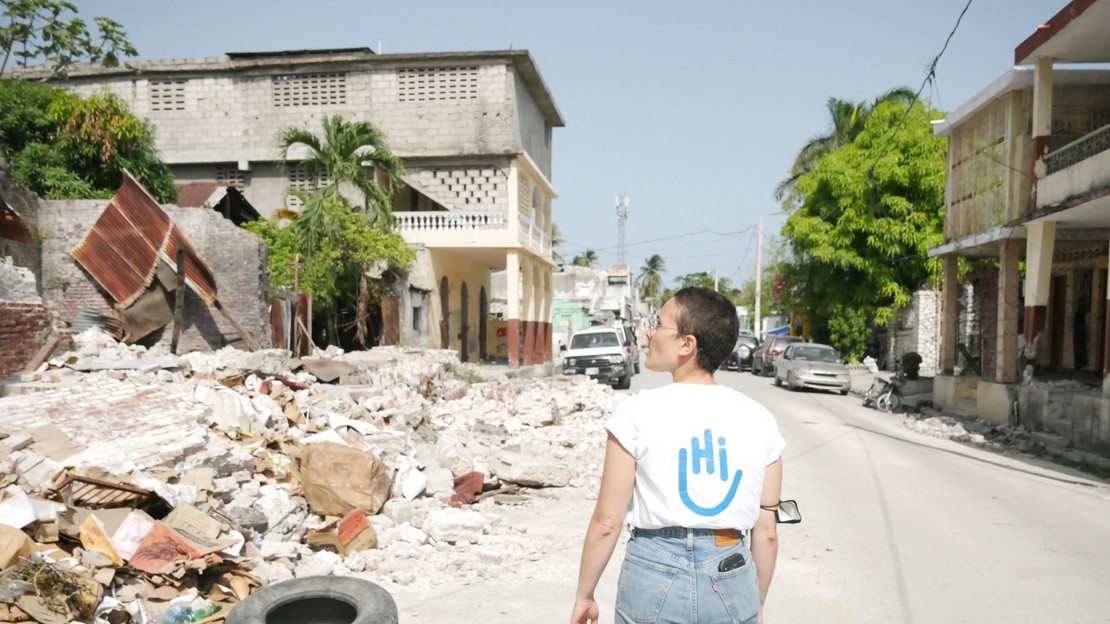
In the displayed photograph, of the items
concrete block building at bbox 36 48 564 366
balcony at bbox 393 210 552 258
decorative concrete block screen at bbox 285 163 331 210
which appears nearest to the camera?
balcony at bbox 393 210 552 258

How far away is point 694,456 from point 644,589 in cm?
45

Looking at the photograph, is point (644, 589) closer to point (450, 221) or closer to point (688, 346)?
point (688, 346)

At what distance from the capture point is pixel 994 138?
17.4 metres

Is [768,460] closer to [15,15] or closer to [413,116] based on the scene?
[15,15]

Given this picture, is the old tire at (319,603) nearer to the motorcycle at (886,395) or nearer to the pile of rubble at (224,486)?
the pile of rubble at (224,486)

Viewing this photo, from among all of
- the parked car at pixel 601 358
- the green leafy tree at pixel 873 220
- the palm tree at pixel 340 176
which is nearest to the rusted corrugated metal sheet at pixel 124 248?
the palm tree at pixel 340 176

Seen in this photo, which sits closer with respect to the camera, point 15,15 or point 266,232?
point 15,15

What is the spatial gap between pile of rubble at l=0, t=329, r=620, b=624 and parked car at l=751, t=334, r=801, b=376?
20.6 metres

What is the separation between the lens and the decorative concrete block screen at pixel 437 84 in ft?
84.8

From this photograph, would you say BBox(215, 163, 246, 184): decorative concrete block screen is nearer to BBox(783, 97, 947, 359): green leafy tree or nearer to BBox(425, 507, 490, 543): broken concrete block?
BBox(783, 97, 947, 359): green leafy tree

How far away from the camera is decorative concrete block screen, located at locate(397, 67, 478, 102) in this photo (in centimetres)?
2586

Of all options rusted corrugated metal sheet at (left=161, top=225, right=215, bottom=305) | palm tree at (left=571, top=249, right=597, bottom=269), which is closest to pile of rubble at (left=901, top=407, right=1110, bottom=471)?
rusted corrugated metal sheet at (left=161, top=225, right=215, bottom=305)

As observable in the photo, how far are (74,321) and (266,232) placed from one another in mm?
9308

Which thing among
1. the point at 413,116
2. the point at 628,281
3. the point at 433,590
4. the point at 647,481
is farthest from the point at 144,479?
the point at 628,281
